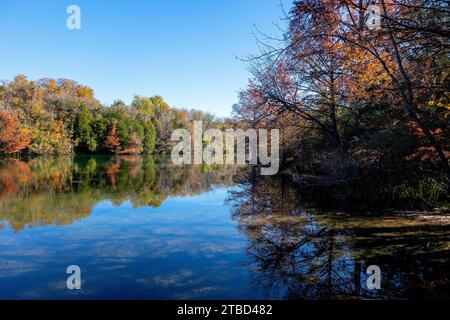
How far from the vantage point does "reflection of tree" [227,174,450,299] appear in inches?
136

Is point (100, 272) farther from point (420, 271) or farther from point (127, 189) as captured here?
point (127, 189)

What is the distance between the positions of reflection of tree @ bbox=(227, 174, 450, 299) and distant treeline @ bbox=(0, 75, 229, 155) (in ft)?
97.8

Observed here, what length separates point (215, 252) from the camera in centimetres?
464

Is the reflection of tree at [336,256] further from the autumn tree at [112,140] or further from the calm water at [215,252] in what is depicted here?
the autumn tree at [112,140]

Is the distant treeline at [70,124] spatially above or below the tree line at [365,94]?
above

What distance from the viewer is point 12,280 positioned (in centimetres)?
363

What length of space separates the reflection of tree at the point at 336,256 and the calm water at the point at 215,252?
14 mm

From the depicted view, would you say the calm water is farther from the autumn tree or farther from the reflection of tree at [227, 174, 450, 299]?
the autumn tree

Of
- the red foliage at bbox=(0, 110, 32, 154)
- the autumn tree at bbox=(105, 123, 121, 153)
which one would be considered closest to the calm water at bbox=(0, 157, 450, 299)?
the red foliage at bbox=(0, 110, 32, 154)

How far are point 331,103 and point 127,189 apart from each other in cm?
748

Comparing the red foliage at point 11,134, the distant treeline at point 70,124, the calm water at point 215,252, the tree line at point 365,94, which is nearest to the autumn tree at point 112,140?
the distant treeline at point 70,124

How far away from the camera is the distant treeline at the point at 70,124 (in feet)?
99.5

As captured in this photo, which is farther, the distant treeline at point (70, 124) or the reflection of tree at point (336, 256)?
the distant treeline at point (70, 124)
